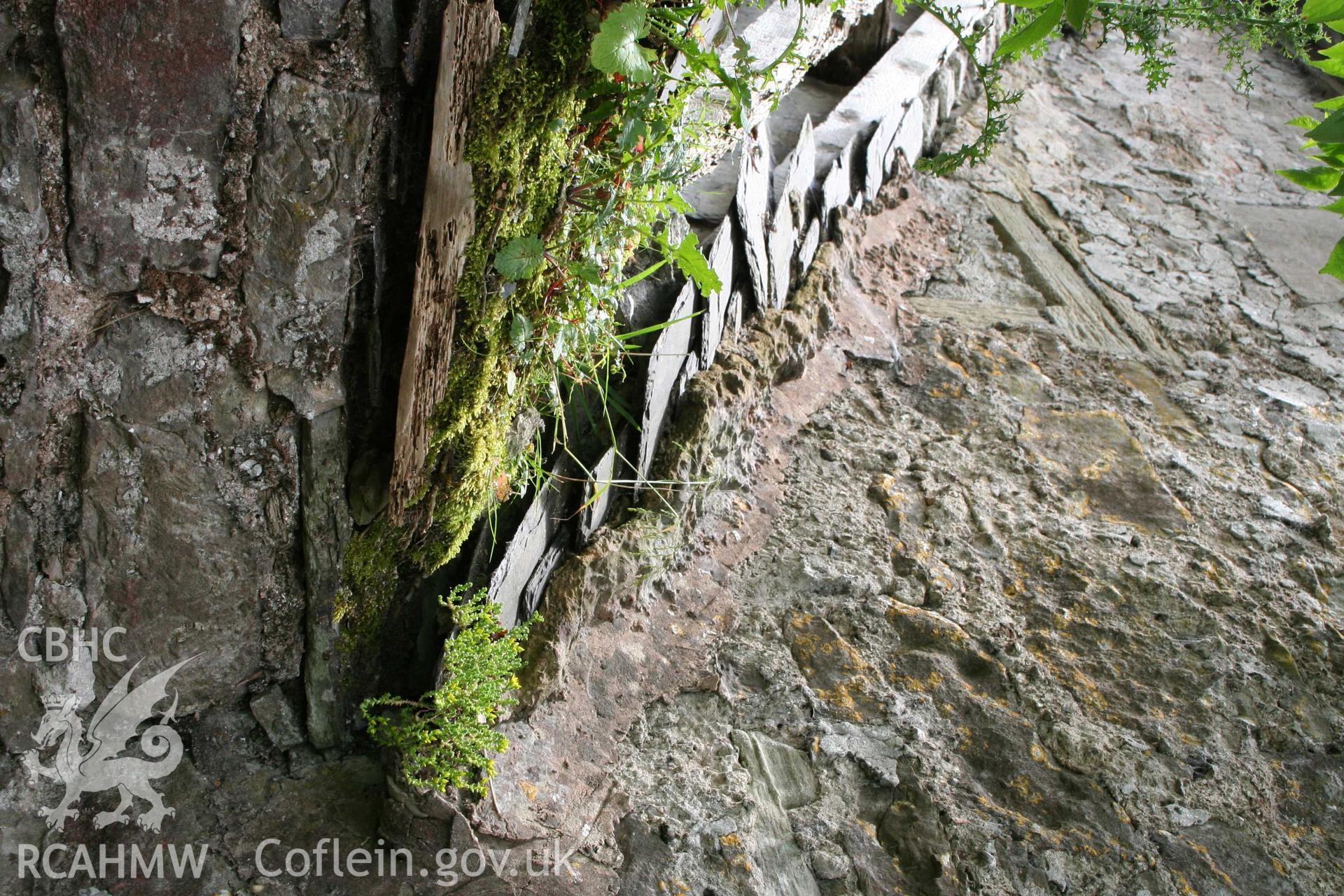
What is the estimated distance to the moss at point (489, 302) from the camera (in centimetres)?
154

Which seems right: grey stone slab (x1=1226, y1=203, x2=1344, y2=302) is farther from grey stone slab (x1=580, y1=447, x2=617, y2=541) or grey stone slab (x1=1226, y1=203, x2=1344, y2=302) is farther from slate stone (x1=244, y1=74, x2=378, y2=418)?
slate stone (x1=244, y1=74, x2=378, y2=418)

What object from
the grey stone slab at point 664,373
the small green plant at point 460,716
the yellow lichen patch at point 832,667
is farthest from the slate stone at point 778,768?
the grey stone slab at point 664,373

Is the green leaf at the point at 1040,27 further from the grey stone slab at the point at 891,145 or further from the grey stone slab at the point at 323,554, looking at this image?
the grey stone slab at the point at 891,145

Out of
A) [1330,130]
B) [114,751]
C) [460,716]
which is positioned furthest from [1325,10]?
[114,751]

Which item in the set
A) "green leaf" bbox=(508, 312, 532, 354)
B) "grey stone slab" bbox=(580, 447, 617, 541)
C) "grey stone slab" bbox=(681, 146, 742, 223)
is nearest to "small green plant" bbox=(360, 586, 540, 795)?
"grey stone slab" bbox=(580, 447, 617, 541)

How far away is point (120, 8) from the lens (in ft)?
3.98

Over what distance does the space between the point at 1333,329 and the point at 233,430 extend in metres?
3.82

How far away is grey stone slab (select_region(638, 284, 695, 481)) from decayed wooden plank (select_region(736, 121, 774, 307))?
0.38 m

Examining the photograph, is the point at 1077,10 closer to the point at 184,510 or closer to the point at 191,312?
the point at 191,312

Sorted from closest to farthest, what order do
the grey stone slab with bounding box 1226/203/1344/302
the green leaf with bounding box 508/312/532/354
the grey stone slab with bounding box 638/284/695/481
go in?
the green leaf with bounding box 508/312/532/354 → the grey stone slab with bounding box 638/284/695/481 → the grey stone slab with bounding box 1226/203/1344/302

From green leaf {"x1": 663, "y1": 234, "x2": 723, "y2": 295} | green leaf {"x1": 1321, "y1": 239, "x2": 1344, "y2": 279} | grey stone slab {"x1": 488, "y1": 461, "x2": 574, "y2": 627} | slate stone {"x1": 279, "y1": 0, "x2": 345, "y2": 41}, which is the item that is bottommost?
→ grey stone slab {"x1": 488, "y1": 461, "x2": 574, "y2": 627}

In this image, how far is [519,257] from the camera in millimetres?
1654

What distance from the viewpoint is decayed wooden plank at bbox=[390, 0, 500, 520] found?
144 cm

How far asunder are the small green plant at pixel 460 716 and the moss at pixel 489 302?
136 mm
